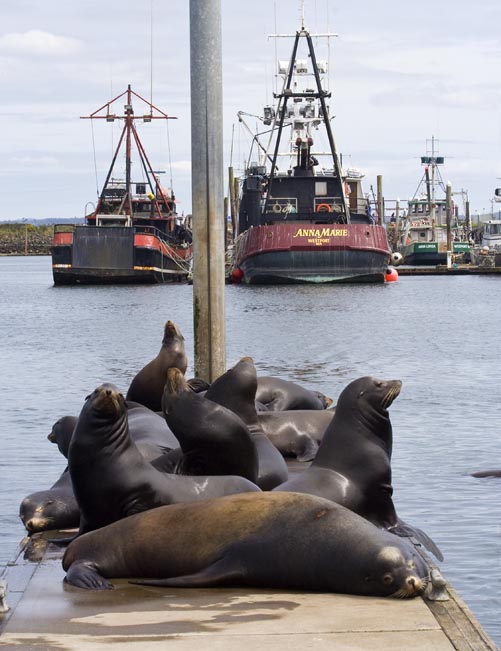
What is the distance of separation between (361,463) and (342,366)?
15041 millimetres

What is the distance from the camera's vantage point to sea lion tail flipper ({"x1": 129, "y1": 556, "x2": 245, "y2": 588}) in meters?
4.90

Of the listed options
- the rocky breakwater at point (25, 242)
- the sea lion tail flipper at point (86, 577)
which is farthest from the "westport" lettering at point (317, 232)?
the rocky breakwater at point (25, 242)

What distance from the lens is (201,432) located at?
645cm

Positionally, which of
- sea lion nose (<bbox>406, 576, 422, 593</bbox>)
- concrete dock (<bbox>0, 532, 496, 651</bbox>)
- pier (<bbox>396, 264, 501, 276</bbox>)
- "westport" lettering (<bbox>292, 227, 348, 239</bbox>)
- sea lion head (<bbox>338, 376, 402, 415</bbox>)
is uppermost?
"westport" lettering (<bbox>292, 227, 348, 239</bbox>)

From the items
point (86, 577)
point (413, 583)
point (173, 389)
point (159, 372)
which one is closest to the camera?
point (413, 583)

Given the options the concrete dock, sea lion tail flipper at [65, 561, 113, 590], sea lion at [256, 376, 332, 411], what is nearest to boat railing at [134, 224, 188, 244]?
sea lion at [256, 376, 332, 411]

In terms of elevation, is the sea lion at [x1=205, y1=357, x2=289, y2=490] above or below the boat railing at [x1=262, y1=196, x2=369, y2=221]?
below

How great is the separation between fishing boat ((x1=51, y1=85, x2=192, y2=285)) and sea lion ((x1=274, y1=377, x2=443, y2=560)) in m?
44.4

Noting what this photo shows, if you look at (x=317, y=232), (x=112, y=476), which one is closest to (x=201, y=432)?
(x=112, y=476)

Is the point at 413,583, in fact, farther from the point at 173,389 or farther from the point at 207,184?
the point at 207,184

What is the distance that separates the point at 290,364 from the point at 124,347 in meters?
5.40

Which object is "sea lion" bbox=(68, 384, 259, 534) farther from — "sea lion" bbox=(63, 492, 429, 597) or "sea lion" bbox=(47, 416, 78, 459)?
"sea lion" bbox=(47, 416, 78, 459)

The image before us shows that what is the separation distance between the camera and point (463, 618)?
4441mm

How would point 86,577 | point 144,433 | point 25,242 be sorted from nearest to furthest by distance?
point 86,577 → point 144,433 → point 25,242
